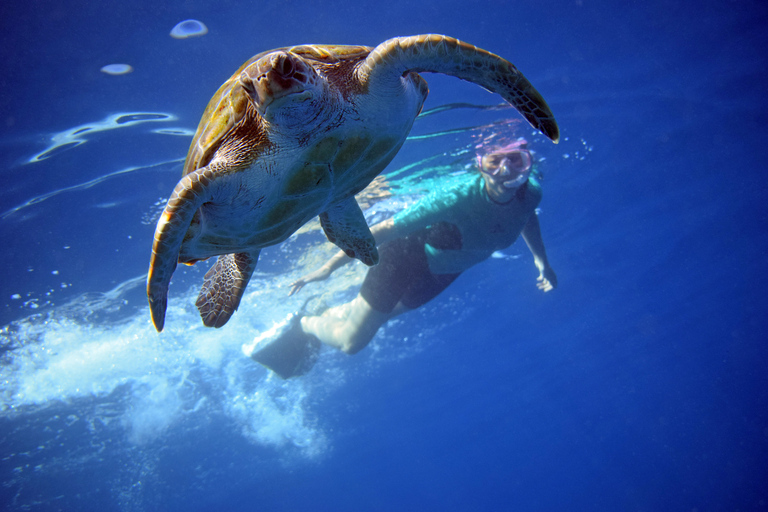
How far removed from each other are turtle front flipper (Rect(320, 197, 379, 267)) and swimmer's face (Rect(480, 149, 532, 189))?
10.4ft

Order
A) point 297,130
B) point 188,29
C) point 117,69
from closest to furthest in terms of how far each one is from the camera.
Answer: point 297,130
point 188,29
point 117,69

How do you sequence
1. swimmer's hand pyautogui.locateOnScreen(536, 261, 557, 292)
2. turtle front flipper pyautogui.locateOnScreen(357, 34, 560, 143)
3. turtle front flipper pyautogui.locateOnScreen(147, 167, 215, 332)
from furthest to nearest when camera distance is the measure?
swimmer's hand pyautogui.locateOnScreen(536, 261, 557, 292)
turtle front flipper pyautogui.locateOnScreen(357, 34, 560, 143)
turtle front flipper pyautogui.locateOnScreen(147, 167, 215, 332)

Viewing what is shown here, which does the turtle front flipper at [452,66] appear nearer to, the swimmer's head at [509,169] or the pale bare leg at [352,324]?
the swimmer's head at [509,169]

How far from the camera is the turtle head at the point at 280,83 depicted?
1417mm

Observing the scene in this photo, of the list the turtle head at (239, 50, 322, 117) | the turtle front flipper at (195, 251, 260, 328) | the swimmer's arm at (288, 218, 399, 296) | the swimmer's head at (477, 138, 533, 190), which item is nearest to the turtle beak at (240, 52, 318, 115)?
the turtle head at (239, 50, 322, 117)

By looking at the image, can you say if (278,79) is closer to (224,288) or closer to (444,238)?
(224,288)

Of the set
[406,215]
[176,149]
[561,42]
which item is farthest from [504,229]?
[176,149]

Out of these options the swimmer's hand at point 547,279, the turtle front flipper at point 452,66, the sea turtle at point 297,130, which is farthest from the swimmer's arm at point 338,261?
the turtle front flipper at point 452,66

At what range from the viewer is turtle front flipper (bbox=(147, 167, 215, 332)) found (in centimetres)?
159

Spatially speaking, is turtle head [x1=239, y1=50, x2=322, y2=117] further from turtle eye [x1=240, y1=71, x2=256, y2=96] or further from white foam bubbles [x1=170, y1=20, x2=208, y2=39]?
white foam bubbles [x1=170, y1=20, x2=208, y2=39]

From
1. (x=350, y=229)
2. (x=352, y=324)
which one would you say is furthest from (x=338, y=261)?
(x=350, y=229)

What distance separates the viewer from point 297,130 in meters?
1.74

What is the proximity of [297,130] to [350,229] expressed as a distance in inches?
64.4

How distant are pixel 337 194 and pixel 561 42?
607cm
